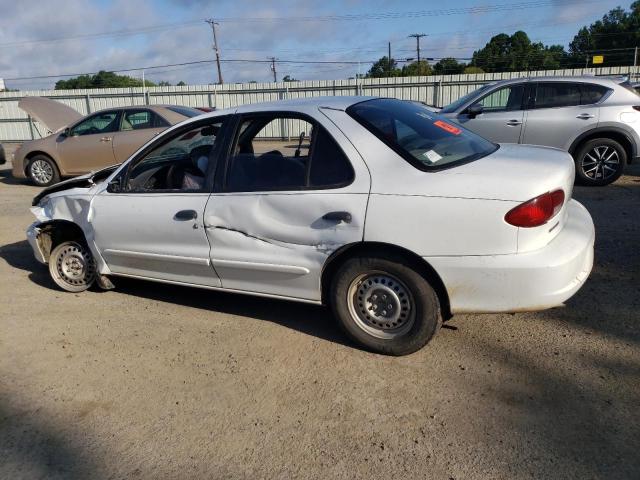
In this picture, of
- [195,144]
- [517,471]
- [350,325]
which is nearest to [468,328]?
[350,325]

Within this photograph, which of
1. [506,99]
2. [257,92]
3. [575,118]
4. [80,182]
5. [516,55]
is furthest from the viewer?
[516,55]

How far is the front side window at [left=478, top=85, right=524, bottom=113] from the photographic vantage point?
343 inches

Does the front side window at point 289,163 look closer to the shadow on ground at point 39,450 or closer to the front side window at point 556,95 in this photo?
the shadow on ground at point 39,450

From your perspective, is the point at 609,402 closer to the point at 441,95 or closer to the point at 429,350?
the point at 429,350

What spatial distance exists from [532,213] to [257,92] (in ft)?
67.4

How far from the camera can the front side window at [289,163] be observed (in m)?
3.45

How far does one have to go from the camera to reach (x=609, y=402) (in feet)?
9.54

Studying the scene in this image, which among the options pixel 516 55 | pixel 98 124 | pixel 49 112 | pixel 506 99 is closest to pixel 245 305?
pixel 506 99

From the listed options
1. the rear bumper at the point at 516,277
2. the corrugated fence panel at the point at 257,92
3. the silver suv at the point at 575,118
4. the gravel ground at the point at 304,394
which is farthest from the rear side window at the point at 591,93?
the corrugated fence panel at the point at 257,92

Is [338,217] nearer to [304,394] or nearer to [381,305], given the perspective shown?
[381,305]

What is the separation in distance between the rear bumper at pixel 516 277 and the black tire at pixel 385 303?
6.2 inches

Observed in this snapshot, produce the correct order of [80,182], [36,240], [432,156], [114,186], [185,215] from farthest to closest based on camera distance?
[36,240] < [80,182] < [114,186] < [185,215] < [432,156]

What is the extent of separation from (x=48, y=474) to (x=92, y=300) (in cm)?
236

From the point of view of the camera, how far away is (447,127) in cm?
396
